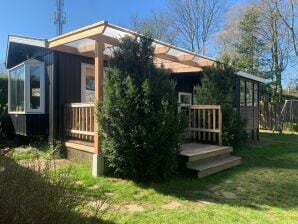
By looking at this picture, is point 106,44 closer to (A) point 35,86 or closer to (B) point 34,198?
(A) point 35,86

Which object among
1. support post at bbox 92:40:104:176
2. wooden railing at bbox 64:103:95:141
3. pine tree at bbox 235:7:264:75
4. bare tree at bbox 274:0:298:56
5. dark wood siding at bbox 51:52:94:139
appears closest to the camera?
support post at bbox 92:40:104:176

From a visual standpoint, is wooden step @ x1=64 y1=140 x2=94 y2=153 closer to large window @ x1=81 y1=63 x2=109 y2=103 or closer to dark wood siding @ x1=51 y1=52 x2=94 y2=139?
dark wood siding @ x1=51 y1=52 x2=94 y2=139

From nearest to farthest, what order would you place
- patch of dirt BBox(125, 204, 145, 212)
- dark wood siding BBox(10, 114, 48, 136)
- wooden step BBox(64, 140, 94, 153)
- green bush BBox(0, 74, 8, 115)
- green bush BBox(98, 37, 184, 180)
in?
patch of dirt BBox(125, 204, 145, 212), green bush BBox(98, 37, 184, 180), wooden step BBox(64, 140, 94, 153), dark wood siding BBox(10, 114, 48, 136), green bush BBox(0, 74, 8, 115)

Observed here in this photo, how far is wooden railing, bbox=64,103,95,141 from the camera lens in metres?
7.16

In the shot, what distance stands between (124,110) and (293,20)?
18311 millimetres

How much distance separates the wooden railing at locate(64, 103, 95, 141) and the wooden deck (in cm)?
221

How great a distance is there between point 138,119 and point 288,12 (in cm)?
1839

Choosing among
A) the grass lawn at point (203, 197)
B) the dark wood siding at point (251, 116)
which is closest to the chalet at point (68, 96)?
the grass lawn at point (203, 197)

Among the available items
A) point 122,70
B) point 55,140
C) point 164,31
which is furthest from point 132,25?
point 122,70

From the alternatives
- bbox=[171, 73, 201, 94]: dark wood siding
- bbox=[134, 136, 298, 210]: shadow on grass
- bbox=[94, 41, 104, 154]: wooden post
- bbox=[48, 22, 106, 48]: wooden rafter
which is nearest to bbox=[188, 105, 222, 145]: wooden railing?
bbox=[134, 136, 298, 210]: shadow on grass

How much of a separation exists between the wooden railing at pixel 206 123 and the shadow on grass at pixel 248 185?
115 cm

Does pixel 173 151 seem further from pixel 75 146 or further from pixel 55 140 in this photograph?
pixel 55 140

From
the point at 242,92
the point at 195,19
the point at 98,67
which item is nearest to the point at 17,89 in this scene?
the point at 98,67

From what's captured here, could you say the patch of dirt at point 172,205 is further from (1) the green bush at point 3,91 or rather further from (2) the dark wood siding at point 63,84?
(1) the green bush at point 3,91
